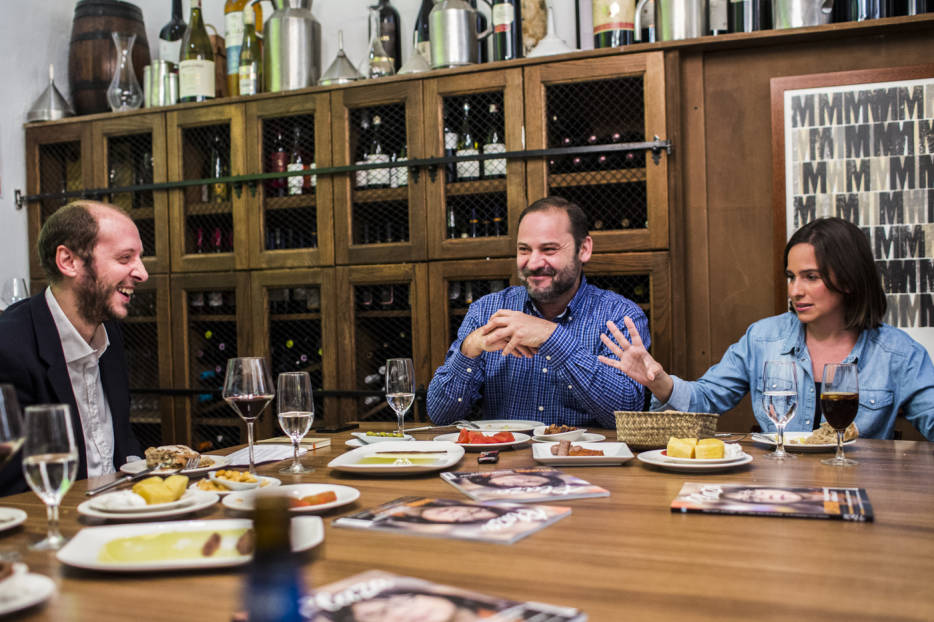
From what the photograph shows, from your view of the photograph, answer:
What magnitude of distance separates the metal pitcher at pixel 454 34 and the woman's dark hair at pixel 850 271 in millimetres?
1603

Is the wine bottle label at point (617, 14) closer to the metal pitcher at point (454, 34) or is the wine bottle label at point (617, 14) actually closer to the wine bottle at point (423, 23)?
the metal pitcher at point (454, 34)

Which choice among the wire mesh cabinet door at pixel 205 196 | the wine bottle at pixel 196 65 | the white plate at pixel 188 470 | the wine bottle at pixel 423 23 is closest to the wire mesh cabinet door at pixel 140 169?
the wire mesh cabinet door at pixel 205 196

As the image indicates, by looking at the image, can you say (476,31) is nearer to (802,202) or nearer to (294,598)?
(802,202)

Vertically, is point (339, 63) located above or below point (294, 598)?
above

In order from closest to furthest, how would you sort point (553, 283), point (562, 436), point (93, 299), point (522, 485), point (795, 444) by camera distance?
point (522, 485) < point (795, 444) < point (562, 436) < point (93, 299) < point (553, 283)

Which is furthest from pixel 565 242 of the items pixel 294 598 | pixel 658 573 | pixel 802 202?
pixel 294 598

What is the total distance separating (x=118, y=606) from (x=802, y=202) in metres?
2.72

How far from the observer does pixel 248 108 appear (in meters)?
3.52

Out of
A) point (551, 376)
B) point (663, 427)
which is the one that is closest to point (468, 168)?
point (551, 376)

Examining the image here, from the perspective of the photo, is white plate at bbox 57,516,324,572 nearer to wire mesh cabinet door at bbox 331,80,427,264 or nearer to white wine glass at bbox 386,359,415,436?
white wine glass at bbox 386,359,415,436

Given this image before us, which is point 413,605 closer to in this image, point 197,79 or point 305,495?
point 305,495

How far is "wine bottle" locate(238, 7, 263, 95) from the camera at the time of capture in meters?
3.54

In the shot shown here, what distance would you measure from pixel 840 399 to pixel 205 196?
2986 mm

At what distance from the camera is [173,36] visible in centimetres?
389
